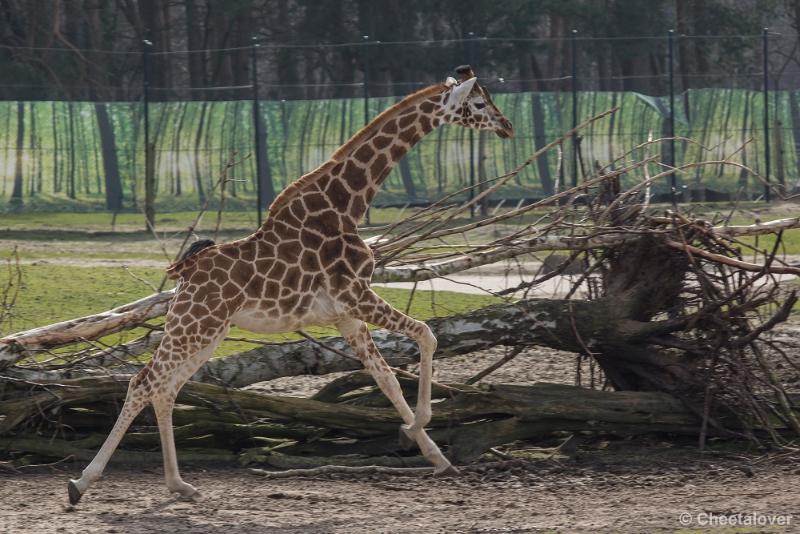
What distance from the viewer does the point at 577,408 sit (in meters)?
7.30

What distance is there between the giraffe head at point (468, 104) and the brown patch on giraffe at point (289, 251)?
1.05m

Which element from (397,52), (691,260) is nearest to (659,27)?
(397,52)

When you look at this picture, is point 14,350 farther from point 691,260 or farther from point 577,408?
point 691,260

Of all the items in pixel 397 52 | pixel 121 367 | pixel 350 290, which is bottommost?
pixel 121 367

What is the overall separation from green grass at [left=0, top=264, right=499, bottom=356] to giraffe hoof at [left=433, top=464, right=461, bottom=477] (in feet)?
11.6

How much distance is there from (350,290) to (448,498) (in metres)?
1.12

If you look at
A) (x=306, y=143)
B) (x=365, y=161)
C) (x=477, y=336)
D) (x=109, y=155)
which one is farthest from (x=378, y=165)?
(x=109, y=155)

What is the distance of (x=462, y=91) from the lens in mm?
6836

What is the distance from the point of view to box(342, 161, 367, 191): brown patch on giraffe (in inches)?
264

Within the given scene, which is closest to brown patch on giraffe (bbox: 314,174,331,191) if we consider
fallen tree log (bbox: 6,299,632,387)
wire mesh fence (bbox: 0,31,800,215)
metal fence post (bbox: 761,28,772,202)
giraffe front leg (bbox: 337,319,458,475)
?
giraffe front leg (bbox: 337,319,458,475)

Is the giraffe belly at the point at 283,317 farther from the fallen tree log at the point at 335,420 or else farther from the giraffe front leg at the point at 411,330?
the fallen tree log at the point at 335,420

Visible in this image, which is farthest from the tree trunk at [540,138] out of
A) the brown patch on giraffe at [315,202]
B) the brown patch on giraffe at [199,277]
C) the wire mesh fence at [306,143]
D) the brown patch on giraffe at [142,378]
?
the brown patch on giraffe at [142,378]

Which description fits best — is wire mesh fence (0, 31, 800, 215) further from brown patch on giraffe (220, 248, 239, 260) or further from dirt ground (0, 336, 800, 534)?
brown patch on giraffe (220, 248, 239, 260)

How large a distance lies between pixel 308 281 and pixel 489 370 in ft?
5.41
